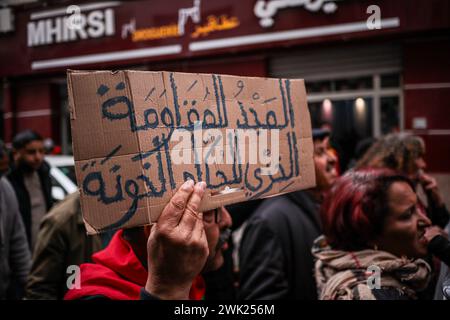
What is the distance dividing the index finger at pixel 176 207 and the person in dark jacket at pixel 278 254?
1226 mm

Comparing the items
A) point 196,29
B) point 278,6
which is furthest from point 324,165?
point 196,29

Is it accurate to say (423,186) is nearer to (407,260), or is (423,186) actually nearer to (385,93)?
(407,260)

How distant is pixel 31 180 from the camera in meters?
4.15

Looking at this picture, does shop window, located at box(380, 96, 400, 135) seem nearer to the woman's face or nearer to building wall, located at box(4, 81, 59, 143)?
the woman's face

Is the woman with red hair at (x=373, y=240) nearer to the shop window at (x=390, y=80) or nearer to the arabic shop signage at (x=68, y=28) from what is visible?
the arabic shop signage at (x=68, y=28)

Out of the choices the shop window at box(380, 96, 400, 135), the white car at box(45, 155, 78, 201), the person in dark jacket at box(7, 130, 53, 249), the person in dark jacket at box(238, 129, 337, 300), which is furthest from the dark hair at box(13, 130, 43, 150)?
the shop window at box(380, 96, 400, 135)

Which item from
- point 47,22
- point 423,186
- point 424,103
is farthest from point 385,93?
point 47,22

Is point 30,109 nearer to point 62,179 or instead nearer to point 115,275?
point 62,179

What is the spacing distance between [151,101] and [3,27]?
4114 millimetres

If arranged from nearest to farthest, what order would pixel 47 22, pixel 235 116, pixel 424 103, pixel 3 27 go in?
pixel 235 116 → pixel 3 27 → pixel 47 22 → pixel 424 103

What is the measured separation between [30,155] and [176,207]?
3.53 m

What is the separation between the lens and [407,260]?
5.82 ft

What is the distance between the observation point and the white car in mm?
5023

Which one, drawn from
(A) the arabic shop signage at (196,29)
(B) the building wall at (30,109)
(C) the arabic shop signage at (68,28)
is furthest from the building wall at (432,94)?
(B) the building wall at (30,109)
